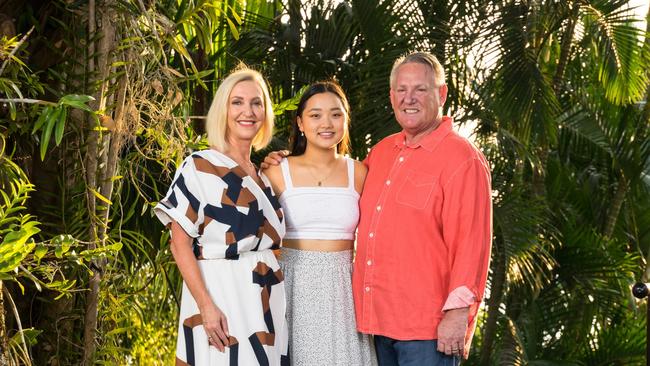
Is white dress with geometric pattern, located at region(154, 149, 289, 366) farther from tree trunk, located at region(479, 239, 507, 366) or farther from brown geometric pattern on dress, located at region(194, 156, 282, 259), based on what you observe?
tree trunk, located at region(479, 239, 507, 366)

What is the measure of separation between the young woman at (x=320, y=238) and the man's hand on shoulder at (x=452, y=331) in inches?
12.0

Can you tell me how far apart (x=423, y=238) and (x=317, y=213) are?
364 millimetres

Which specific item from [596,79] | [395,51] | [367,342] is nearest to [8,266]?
[367,342]

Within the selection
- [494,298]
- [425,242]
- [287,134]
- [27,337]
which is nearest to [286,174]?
[425,242]

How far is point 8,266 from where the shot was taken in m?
3.05

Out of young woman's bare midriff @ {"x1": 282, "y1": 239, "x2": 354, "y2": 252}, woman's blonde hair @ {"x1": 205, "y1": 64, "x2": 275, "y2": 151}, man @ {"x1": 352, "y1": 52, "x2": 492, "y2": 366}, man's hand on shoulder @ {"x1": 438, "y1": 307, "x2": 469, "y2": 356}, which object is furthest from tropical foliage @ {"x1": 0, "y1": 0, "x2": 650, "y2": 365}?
man's hand on shoulder @ {"x1": 438, "y1": 307, "x2": 469, "y2": 356}

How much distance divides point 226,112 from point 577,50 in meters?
5.00

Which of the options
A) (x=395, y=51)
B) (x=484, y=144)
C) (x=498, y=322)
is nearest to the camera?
(x=395, y=51)

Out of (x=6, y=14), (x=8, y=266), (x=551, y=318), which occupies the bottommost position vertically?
(x=551, y=318)

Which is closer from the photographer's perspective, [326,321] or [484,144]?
[326,321]

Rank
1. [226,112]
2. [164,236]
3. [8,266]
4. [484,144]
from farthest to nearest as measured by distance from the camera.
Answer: [484,144] → [164,236] → [226,112] → [8,266]

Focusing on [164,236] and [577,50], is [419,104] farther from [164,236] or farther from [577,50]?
[577,50]

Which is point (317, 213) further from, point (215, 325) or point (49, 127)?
point (49, 127)

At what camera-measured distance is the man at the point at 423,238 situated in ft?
10.8
